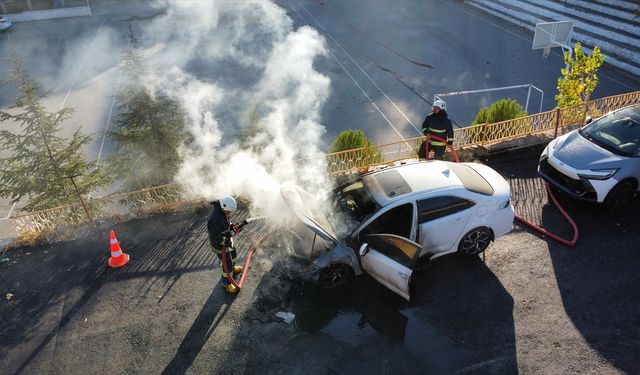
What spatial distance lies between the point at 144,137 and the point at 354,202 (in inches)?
254

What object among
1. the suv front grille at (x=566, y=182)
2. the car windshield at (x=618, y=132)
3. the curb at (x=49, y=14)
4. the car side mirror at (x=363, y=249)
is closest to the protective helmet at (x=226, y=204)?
the car side mirror at (x=363, y=249)

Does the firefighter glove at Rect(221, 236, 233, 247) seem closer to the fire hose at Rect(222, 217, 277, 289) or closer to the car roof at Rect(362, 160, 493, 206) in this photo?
the fire hose at Rect(222, 217, 277, 289)

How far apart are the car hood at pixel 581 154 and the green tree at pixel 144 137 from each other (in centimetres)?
890

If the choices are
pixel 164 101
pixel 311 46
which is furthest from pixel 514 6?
pixel 164 101

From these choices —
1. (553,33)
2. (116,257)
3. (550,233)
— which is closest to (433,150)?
(550,233)

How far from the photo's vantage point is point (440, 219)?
7215 mm

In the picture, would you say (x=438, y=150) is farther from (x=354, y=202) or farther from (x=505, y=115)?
(x=505, y=115)

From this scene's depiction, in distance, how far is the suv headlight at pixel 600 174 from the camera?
8383 millimetres

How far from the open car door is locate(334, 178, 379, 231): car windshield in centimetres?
42

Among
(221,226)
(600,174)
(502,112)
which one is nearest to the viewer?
(221,226)

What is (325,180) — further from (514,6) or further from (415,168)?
(514,6)

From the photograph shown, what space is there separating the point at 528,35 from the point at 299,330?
25262 mm

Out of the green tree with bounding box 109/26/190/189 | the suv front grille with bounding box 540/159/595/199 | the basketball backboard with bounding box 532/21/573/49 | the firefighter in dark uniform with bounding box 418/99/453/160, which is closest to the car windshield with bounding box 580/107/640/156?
the suv front grille with bounding box 540/159/595/199

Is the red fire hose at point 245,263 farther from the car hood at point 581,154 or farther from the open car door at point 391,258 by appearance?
the car hood at point 581,154
